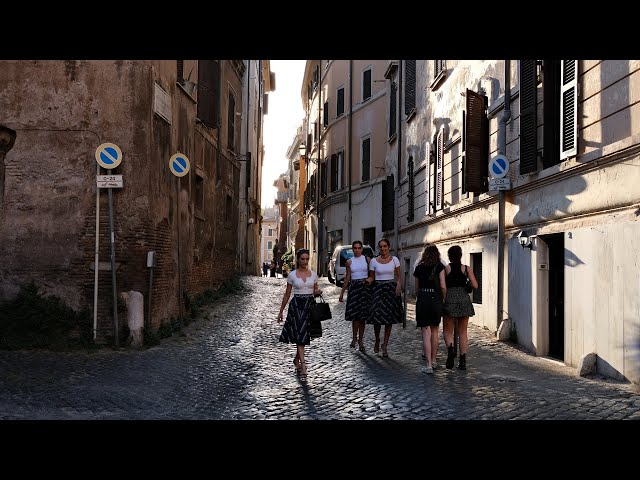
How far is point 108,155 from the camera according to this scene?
1060cm

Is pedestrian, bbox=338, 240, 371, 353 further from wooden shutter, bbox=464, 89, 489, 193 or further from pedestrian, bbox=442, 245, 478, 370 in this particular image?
wooden shutter, bbox=464, 89, 489, 193

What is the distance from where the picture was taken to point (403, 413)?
21.9ft

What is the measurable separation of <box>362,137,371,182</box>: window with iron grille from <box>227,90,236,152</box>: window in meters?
11.2

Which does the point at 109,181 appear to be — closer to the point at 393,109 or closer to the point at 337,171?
the point at 393,109

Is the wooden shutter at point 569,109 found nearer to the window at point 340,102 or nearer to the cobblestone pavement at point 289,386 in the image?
the cobblestone pavement at point 289,386

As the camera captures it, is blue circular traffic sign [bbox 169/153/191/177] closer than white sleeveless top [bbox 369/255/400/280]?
No

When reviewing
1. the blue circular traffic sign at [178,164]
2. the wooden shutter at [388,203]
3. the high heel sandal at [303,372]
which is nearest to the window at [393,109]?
the wooden shutter at [388,203]

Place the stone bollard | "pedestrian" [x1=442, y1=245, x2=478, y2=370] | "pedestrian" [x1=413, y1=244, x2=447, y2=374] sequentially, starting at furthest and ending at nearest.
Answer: the stone bollard, "pedestrian" [x1=442, y1=245, x2=478, y2=370], "pedestrian" [x1=413, y1=244, x2=447, y2=374]

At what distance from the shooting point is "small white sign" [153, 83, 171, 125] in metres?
11.7

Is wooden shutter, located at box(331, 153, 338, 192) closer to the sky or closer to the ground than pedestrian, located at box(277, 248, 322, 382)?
closer to the sky

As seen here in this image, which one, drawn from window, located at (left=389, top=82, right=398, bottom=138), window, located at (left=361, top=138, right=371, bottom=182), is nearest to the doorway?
window, located at (left=389, top=82, right=398, bottom=138)

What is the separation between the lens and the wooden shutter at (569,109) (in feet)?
31.6
